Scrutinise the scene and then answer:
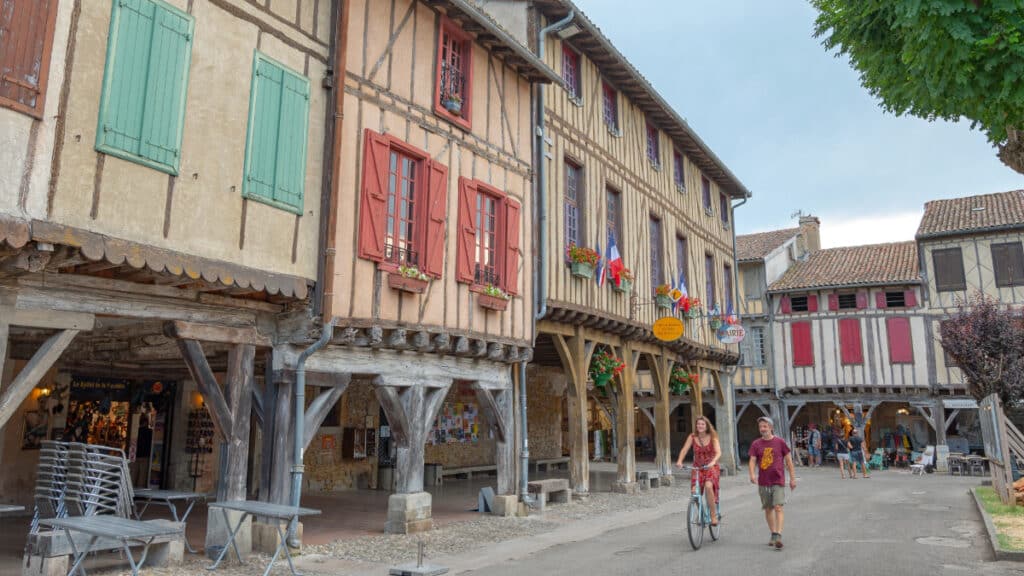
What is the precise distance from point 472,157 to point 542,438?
10.9 meters

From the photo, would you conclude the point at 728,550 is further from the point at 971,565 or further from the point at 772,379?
the point at 772,379

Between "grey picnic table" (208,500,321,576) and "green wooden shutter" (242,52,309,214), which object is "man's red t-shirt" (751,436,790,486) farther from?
"green wooden shutter" (242,52,309,214)

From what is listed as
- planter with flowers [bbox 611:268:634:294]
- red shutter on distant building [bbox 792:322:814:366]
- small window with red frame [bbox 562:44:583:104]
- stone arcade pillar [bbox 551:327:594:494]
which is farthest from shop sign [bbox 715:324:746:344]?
red shutter on distant building [bbox 792:322:814:366]

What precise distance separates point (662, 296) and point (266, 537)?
9.69 meters

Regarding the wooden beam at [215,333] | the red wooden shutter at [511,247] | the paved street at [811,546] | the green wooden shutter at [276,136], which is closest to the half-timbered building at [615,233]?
the red wooden shutter at [511,247]

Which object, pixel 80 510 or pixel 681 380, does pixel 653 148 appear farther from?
pixel 80 510

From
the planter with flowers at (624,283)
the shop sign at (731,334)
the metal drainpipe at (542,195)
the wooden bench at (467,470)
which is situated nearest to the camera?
the metal drainpipe at (542,195)

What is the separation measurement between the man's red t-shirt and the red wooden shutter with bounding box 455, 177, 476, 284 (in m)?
4.01

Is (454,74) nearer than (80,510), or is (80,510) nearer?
(80,510)

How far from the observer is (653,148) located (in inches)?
622

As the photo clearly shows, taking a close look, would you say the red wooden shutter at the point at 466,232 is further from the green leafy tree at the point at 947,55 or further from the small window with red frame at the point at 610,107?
the small window with red frame at the point at 610,107

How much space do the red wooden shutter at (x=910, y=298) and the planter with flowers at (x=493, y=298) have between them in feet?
57.3

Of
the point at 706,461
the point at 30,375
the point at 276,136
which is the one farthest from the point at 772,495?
the point at 30,375

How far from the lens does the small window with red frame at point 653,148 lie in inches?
613
